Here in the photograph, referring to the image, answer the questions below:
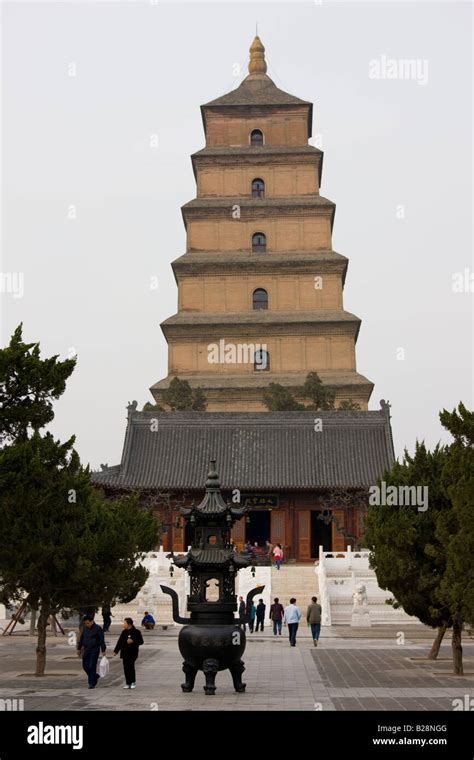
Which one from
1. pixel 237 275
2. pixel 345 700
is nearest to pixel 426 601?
pixel 345 700

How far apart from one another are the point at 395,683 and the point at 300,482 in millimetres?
25576

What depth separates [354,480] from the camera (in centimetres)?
4356

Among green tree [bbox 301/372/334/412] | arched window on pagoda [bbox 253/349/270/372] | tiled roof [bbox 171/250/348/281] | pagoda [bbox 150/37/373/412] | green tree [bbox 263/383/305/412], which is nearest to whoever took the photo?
green tree [bbox 263/383/305/412]

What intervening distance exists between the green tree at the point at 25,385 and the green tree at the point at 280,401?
30.1 meters

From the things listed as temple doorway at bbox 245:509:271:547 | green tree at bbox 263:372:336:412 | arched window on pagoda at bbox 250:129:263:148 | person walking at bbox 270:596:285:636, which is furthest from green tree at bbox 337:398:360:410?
person walking at bbox 270:596:285:636

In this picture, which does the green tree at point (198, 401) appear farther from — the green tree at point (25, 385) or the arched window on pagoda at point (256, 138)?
the green tree at point (25, 385)

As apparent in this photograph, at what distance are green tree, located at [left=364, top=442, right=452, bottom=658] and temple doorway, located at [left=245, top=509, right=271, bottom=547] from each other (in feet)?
76.2

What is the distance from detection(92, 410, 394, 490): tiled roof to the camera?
43719 millimetres

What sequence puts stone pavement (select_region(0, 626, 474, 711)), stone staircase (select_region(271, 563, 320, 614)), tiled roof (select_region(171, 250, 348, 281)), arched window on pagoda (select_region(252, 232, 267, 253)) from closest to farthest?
stone pavement (select_region(0, 626, 474, 711))
stone staircase (select_region(271, 563, 320, 614))
tiled roof (select_region(171, 250, 348, 281))
arched window on pagoda (select_region(252, 232, 267, 253))

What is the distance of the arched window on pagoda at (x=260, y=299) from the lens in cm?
5478

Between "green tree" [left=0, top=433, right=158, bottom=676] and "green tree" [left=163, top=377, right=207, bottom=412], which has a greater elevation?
"green tree" [left=163, top=377, right=207, bottom=412]

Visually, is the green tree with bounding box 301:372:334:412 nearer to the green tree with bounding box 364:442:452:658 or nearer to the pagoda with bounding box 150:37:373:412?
the pagoda with bounding box 150:37:373:412

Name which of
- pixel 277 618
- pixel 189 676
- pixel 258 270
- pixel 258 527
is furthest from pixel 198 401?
pixel 189 676

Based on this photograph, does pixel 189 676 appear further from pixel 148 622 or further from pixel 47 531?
pixel 148 622
